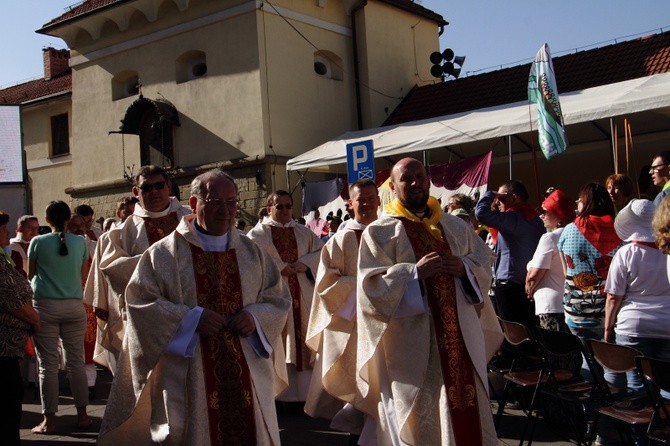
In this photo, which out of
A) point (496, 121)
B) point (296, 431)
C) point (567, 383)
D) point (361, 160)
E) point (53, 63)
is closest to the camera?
point (567, 383)

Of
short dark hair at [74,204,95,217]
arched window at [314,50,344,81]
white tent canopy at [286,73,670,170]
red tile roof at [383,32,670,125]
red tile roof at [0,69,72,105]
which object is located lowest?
short dark hair at [74,204,95,217]

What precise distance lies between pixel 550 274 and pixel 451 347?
1721 millimetres

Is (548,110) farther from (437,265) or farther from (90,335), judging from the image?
(90,335)

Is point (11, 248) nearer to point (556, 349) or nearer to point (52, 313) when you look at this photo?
point (52, 313)

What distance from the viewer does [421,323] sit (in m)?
5.31

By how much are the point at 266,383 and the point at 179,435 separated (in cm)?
56

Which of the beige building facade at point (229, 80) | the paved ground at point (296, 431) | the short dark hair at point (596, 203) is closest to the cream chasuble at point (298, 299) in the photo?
the paved ground at point (296, 431)

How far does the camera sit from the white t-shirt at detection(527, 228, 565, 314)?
21.8ft

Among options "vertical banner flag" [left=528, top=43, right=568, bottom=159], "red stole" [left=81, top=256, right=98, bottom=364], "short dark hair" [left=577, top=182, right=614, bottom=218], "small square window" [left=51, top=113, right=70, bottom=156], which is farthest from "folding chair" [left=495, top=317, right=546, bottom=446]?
"small square window" [left=51, top=113, right=70, bottom=156]

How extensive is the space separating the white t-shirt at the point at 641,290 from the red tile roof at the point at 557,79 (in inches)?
518

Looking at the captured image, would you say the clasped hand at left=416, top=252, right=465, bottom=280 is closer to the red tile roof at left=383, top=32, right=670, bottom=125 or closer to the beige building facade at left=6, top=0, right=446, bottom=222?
the red tile roof at left=383, top=32, right=670, bottom=125

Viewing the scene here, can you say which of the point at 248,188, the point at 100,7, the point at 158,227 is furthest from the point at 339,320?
the point at 100,7

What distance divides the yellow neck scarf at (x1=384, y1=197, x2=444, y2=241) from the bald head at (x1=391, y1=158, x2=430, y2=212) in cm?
4

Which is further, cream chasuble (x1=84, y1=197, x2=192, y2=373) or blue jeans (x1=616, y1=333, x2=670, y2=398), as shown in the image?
cream chasuble (x1=84, y1=197, x2=192, y2=373)
